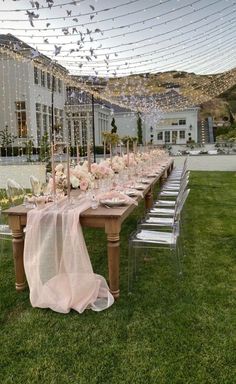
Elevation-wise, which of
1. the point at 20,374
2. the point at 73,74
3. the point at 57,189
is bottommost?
the point at 20,374

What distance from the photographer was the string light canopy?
14.6 ft

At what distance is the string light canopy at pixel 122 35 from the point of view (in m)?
4.44

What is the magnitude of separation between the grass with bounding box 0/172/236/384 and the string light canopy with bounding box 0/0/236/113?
2662 millimetres

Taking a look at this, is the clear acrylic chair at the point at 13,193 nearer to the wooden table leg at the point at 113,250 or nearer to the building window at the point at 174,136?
the wooden table leg at the point at 113,250

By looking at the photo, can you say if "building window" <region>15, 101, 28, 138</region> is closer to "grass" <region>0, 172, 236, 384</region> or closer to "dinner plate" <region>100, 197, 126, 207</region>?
"grass" <region>0, 172, 236, 384</region>

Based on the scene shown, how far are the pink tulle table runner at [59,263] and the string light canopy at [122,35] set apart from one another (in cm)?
197

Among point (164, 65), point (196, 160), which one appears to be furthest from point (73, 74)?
point (196, 160)

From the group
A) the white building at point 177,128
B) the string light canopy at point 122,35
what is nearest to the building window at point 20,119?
the string light canopy at point 122,35

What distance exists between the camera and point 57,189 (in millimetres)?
3180

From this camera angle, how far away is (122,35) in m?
5.09

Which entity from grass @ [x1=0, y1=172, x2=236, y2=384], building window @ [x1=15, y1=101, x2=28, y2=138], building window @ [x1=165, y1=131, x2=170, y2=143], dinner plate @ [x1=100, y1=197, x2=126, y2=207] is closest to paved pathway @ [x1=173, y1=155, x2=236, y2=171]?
building window @ [x1=15, y1=101, x2=28, y2=138]

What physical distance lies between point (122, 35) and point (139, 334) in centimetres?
412

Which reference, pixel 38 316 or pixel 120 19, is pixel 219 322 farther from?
pixel 120 19

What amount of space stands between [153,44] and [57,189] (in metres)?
3.81
